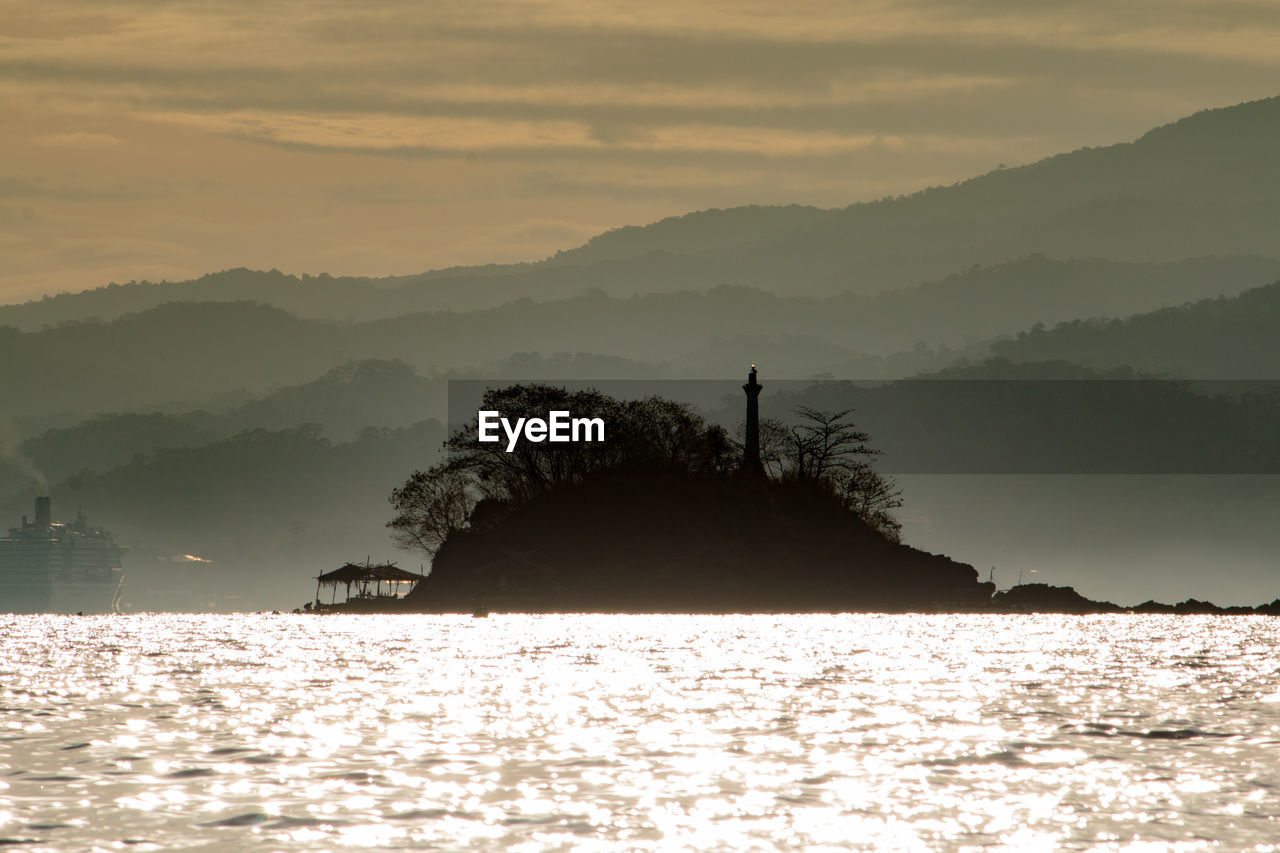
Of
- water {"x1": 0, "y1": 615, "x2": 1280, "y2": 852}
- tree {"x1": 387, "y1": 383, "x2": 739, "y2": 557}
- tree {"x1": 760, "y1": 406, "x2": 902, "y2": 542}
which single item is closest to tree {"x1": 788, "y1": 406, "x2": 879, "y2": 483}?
tree {"x1": 760, "y1": 406, "x2": 902, "y2": 542}

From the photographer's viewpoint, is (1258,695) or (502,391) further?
(502,391)

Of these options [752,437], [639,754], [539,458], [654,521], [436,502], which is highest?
[752,437]

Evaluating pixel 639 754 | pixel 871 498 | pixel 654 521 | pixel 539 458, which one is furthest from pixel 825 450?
pixel 639 754

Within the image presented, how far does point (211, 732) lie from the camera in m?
42.8

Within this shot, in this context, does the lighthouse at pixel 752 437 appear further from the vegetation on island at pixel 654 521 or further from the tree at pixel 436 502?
the tree at pixel 436 502

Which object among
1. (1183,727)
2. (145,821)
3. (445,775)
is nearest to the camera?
(145,821)

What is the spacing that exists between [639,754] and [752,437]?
13254 cm

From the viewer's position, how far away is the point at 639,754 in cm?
3772

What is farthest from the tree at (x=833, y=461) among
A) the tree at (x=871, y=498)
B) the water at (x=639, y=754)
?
the water at (x=639, y=754)

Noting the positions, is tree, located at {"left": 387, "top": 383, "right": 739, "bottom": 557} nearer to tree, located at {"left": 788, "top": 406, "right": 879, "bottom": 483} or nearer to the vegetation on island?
the vegetation on island

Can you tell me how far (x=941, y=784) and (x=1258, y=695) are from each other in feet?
98.0

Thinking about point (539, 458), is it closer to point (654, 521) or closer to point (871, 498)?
point (654, 521)

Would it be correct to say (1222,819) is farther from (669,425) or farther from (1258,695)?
(669,425)

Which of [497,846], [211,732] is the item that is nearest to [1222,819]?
[497,846]
